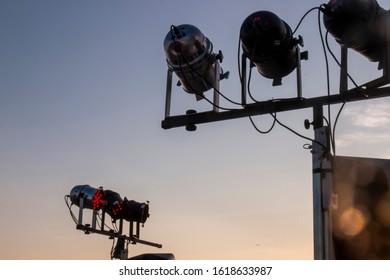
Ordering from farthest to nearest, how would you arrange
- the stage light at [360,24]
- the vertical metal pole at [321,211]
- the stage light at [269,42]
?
the stage light at [269,42] → the stage light at [360,24] → the vertical metal pole at [321,211]

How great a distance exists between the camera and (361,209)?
428 centimetres

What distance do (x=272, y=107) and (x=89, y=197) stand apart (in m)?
5.94

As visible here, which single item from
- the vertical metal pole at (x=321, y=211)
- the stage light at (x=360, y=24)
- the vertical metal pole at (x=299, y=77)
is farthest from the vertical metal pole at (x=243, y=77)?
the vertical metal pole at (x=321, y=211)

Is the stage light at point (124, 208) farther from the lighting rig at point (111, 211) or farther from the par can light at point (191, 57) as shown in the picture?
the par can light at point (191, 57)

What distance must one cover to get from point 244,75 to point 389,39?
1.48m

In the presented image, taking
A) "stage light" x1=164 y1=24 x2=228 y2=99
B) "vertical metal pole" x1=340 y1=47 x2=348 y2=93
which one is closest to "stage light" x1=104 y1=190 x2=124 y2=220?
"stage light" x1=164 y1=24 x2=228 y2=99

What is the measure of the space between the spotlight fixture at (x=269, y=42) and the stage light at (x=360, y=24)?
1.39 ft

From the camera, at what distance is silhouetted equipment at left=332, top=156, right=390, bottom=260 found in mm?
4145

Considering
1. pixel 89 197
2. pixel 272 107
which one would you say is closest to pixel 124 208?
pixel 89 197

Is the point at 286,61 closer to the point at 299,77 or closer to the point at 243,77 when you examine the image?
the point at 299,77

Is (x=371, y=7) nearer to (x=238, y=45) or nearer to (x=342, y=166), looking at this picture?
(x=238, y=45)

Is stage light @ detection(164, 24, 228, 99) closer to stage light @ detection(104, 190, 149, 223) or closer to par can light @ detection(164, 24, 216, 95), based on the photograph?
par can light @ detection(164, 24, 216, 95)

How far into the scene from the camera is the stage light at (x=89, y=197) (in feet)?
34.4

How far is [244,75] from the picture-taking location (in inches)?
226
